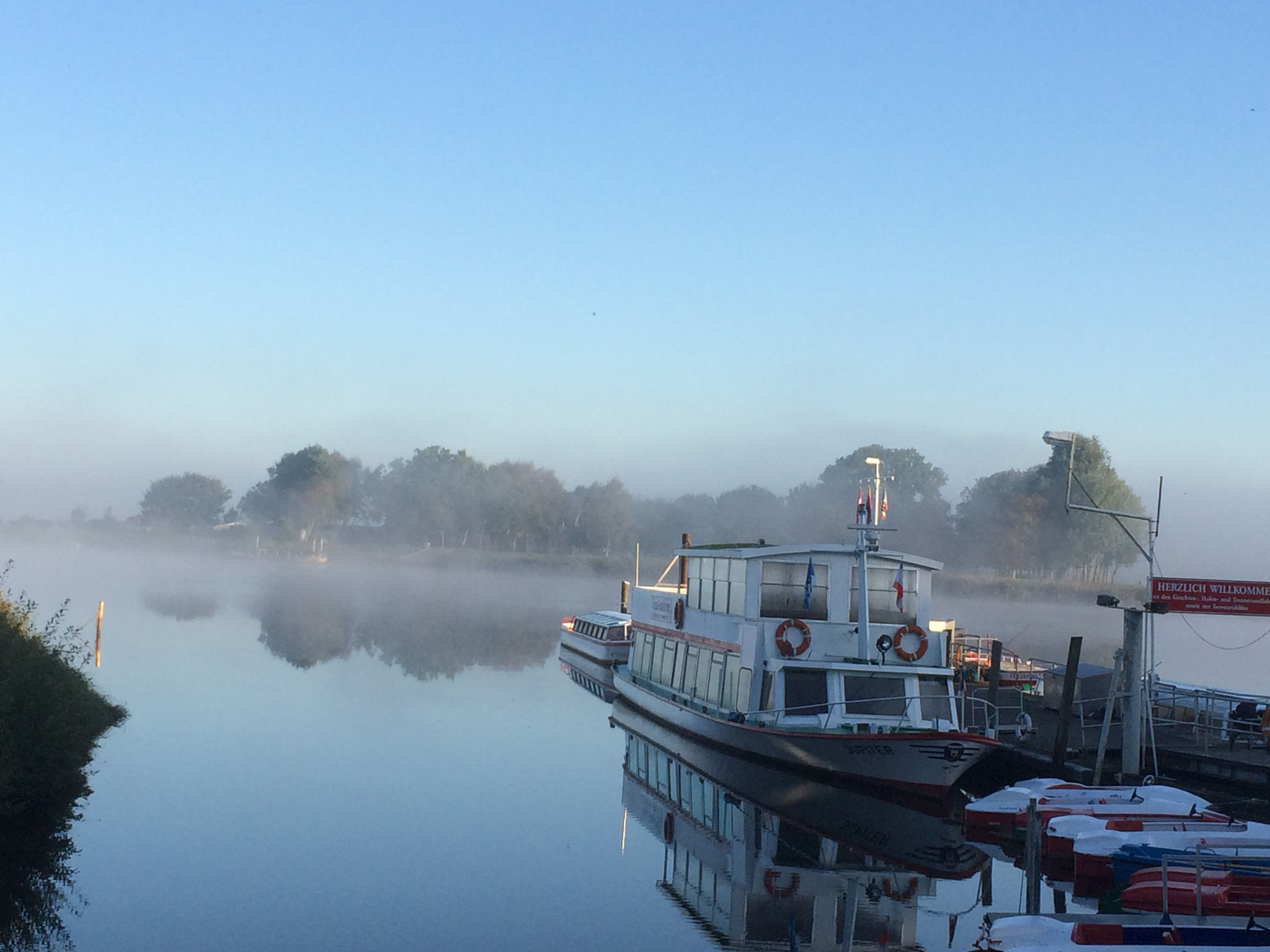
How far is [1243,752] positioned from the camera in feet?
95.7

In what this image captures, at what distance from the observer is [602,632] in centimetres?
6188

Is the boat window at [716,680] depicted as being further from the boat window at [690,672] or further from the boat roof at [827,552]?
the boat roof at [827,552]

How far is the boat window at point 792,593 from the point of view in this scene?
32469 mm

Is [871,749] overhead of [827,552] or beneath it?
beneath

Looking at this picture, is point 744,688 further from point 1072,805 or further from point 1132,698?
point 1072,805

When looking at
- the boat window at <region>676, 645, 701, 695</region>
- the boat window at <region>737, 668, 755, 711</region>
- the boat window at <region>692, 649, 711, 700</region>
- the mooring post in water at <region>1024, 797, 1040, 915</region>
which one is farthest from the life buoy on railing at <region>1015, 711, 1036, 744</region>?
the mooring post in water at <region>1024, 797, 1040, 915</region>

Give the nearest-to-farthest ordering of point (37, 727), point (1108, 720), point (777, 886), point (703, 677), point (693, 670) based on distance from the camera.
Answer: point (777, 886) < point (37, 727) < point (1108, 720) < point (703, 677) < point (693, 670)

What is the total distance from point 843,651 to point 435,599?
8925 centimetres

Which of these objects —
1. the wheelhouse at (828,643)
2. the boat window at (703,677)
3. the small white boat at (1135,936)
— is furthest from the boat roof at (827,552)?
the small white boat at (1135,936)

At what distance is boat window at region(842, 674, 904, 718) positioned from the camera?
30.7 meters

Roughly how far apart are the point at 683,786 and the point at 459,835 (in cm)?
811

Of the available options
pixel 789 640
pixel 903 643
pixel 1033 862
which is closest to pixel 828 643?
pixel 789 640

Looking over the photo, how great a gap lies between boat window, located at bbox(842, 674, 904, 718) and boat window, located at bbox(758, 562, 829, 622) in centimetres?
201

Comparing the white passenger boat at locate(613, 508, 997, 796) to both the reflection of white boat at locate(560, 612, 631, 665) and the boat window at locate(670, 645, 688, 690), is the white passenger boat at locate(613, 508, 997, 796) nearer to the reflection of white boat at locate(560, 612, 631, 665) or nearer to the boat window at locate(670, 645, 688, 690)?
the boat window at locate(670, 645, 688, 690)
